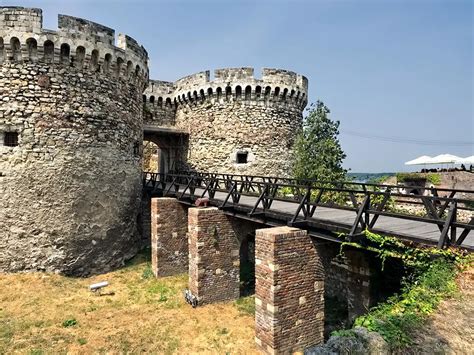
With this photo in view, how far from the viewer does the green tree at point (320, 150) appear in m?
17.1

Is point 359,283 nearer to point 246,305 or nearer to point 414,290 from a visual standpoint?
point 414,290

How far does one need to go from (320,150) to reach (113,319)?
41.8ft

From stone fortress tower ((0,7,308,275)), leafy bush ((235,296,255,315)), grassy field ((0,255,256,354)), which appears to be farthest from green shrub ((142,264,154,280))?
leafy bush ((235,296,255,315))

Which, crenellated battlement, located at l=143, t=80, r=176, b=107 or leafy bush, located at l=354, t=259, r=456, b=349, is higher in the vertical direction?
crenellated battlement, located at l=143, t=80, r=176, b=107

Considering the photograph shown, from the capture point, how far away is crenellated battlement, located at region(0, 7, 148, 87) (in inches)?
454

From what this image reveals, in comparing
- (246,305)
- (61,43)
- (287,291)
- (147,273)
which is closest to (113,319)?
(147,273)

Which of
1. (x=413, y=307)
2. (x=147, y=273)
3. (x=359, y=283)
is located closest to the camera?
(x=413, y=307)

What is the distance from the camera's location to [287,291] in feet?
24.9

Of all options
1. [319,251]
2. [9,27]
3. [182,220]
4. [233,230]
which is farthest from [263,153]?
[9,27]

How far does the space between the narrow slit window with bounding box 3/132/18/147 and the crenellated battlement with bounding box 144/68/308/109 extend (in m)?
10.8

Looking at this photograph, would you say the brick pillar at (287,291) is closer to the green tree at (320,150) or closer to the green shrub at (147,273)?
the green shrub at (147,273)

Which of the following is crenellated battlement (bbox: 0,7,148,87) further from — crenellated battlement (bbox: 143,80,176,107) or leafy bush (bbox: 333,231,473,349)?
leafy bush (bbox: 333,231,473,349)

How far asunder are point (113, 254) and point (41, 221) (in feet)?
10.1

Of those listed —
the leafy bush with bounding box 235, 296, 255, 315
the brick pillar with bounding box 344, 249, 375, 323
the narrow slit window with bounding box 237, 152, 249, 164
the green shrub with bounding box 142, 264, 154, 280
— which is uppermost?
the narrow slit window with bounding box 237, 152, 249, 164
